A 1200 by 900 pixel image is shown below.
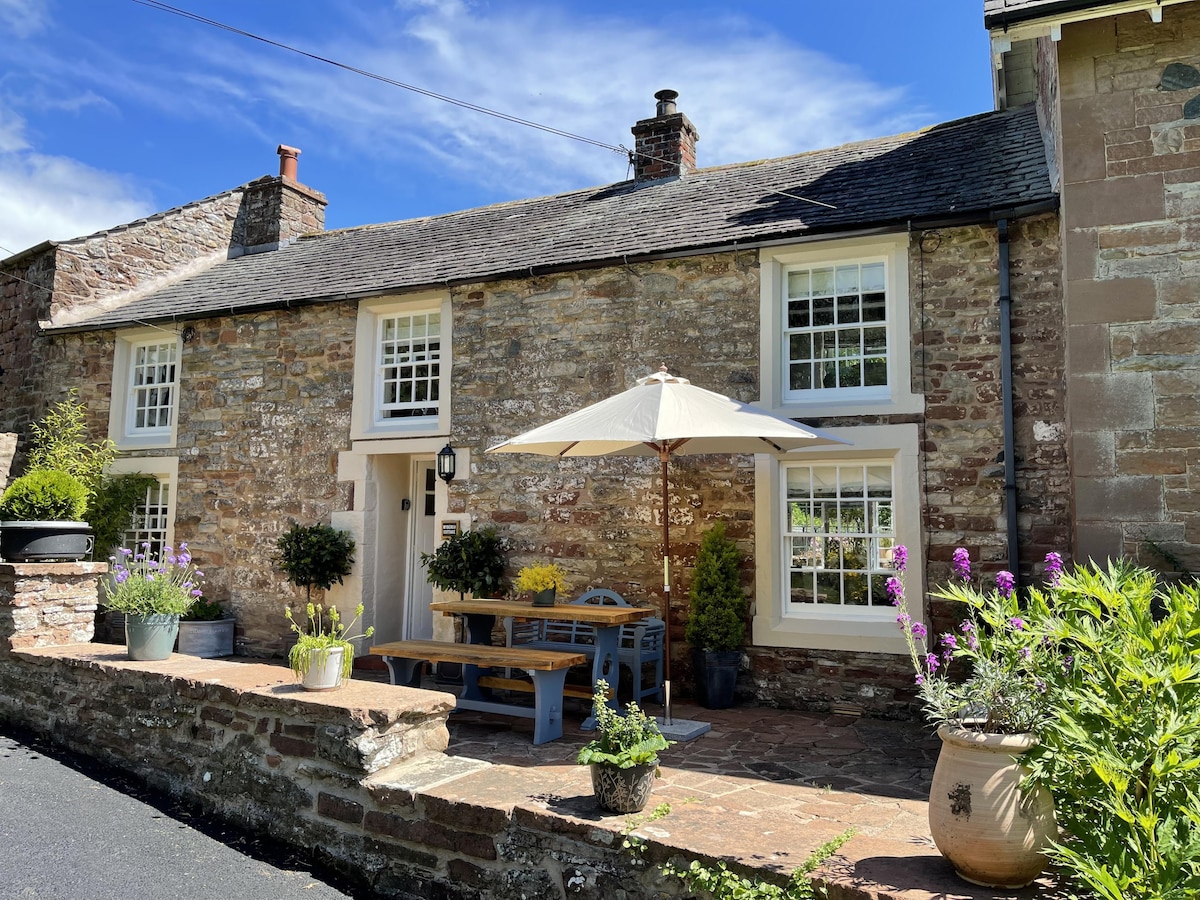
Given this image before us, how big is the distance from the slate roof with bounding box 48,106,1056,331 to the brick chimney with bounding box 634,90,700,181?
8.7 inches

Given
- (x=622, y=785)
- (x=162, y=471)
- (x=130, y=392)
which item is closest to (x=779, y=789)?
(x=622, y=785)

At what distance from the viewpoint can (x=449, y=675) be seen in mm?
8727

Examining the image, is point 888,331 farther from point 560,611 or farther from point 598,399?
point 560,611

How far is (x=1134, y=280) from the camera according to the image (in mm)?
6004

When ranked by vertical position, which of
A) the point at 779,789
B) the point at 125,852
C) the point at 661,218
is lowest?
the point at 125,852

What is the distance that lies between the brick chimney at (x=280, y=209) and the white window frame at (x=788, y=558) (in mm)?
10016

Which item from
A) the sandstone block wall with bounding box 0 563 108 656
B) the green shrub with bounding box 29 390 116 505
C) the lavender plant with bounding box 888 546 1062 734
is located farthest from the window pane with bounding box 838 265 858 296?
the green shrub with bounding box 29 390 116 505

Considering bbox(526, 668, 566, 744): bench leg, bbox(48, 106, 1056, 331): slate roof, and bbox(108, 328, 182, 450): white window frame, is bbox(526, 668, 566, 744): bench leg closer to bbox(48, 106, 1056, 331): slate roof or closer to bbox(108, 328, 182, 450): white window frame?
bbox(48, 106, 1056, 331): slate roof

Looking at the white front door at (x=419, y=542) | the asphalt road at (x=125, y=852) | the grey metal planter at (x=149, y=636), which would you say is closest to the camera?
the asphalt road at (x=125, y=852)

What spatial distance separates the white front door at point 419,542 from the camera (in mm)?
10523

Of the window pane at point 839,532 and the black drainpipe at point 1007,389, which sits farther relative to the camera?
the window pane at point 839,532

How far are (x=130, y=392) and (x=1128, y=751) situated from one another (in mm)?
12736

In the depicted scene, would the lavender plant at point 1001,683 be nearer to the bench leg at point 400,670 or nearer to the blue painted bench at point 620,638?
the blue painted bench at point 620,638

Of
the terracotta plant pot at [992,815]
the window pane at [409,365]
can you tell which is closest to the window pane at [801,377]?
the window pane at [409,365]
